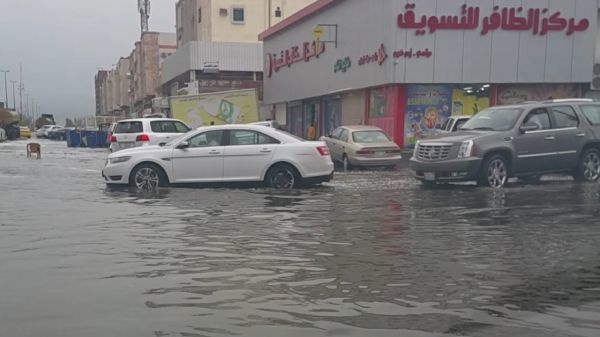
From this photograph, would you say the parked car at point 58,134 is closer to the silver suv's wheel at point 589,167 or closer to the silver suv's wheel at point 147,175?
the silver suv's wheel at point 147,175

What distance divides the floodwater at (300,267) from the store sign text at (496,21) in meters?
14.7

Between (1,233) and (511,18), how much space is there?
2250 cm

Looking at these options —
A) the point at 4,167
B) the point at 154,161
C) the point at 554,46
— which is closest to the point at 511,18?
the point at 554,46

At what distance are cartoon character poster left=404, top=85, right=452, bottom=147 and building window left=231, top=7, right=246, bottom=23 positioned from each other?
38.3 metres

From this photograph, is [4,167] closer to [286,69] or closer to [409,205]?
[409,205]

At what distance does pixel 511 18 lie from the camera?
2506 centimetres

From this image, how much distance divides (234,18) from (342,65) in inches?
1286

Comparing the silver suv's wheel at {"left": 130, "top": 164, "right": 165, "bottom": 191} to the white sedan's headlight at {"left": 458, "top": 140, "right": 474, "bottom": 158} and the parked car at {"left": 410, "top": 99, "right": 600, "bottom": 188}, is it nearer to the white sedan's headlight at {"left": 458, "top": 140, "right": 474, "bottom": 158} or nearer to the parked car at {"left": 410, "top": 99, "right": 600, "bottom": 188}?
the parked car at {"left": 410, "top": 99, "right": 600, "bottom": 188}

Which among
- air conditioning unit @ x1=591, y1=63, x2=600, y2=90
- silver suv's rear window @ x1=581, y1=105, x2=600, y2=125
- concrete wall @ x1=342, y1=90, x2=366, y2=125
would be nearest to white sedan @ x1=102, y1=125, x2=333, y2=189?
silver suv's rear window @ x1=581, y1=105, x2=600, y2=125

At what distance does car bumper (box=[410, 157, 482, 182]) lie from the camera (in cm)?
1274

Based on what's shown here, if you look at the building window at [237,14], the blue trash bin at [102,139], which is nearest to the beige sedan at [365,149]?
the blue trash bin at [102,139]

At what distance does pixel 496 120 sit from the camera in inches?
538

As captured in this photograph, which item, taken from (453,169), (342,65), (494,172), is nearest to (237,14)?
(342,65)

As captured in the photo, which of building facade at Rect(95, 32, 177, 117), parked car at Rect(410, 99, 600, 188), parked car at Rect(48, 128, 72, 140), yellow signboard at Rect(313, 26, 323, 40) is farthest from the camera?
building facade at Rect(95, 32, 177, 117)
